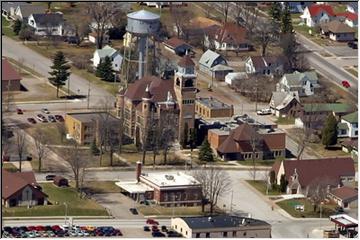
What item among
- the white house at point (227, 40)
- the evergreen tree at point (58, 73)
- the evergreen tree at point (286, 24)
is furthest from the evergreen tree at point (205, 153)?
the evergreen tree at point (286, 24)

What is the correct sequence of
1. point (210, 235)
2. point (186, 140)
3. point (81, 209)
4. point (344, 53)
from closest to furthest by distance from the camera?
point (210, 235)
point (81, 209)
point (186, 140)
point (344, 53)

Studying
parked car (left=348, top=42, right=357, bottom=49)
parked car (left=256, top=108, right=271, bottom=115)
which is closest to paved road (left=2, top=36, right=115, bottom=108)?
parked car (left=256, top=108, right=271, bottom=115)

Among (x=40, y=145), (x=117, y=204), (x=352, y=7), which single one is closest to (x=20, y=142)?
(x=40, y=145)

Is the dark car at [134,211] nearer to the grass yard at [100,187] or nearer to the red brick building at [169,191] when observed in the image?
the red brick building at [169,191]

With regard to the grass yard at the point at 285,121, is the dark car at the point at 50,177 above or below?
above

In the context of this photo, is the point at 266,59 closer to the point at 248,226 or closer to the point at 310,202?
the point at 310,202

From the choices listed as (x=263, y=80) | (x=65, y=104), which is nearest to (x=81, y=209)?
(x=65, y=104)

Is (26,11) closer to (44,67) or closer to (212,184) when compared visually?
(44,67)
